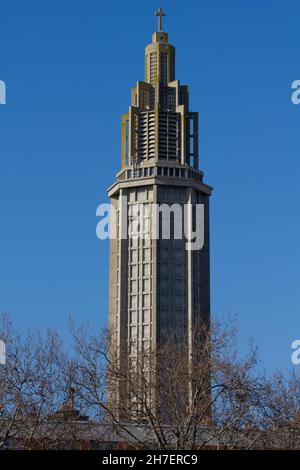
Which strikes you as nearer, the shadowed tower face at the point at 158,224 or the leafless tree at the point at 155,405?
the leafless tree at the point at 155,405

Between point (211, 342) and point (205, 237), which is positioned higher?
point (205, 237)

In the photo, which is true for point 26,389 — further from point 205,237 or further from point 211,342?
point 205,237

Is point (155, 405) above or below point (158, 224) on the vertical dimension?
below

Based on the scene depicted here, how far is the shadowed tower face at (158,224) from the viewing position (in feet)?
457

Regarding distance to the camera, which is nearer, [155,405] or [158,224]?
[155,405]

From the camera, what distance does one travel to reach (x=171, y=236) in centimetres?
14150

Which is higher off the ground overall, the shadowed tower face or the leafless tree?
the shadowed tower face

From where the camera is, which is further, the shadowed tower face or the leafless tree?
the shadowed tower face

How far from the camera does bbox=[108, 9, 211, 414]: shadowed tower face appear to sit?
139375mm

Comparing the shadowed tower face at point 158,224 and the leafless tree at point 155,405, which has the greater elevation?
the shadowed tower face at point 158,224

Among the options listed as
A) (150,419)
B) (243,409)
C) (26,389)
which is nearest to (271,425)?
(243,409)

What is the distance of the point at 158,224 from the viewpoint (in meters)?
142

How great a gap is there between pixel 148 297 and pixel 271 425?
79.6 meters
